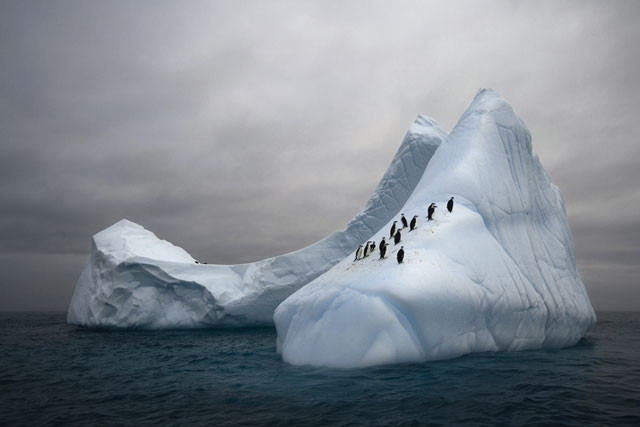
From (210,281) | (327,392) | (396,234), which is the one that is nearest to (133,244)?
(210,281)

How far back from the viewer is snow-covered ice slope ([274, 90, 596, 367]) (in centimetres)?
962

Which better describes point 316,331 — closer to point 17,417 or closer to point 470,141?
A: point 17,417

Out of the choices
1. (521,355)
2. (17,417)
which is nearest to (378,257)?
(521,355)

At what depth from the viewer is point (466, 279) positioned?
10.8 metres

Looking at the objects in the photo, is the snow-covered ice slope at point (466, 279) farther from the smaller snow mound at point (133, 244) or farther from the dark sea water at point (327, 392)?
the smaller snow mound at point (133, 244)

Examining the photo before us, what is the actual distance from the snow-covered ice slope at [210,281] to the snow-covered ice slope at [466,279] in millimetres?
7036

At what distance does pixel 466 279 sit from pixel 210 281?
17027mm

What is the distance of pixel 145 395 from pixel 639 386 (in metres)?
10.3

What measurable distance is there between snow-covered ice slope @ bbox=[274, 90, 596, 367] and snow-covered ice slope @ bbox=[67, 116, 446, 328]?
7.04 m

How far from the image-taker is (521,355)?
36.1ft

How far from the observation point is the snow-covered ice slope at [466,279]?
962 cm

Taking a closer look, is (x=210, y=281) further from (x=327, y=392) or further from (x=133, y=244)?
(x=327, y=392)

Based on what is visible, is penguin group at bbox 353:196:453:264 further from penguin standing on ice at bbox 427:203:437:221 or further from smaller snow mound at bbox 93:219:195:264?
smaller snow mound at bbox 93:219:195:264

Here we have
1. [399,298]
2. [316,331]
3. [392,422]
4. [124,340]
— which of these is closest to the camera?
[392,422]
